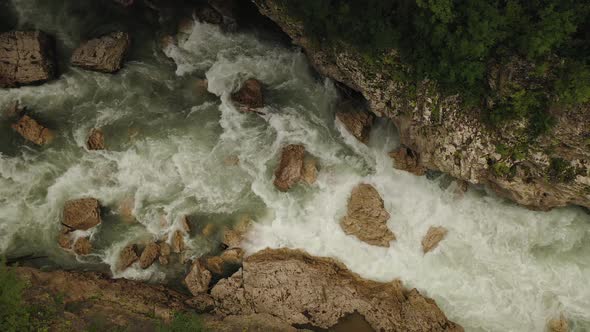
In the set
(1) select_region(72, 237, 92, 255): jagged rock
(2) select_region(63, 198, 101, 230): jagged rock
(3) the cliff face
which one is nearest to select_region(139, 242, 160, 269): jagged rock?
(1) select_region(72, 237, 92, 255): jagged rock

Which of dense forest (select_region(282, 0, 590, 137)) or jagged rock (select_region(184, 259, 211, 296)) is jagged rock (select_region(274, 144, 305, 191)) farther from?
dense forest (select_region(282, 0, 590, 137))

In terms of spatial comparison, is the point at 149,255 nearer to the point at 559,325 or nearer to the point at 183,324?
the point at 183,324

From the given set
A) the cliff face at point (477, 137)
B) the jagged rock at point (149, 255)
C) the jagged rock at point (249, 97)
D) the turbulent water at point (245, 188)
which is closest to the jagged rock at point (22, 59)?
the turbulent water at point (245, 188)

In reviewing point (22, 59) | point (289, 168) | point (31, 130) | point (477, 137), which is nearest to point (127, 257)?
point (31, 130)

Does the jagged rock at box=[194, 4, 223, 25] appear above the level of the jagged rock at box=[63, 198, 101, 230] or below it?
above

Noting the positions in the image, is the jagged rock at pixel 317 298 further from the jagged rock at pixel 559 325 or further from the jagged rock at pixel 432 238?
the jagged rock at pixel 559 325

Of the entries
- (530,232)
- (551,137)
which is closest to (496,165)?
(551,137)
